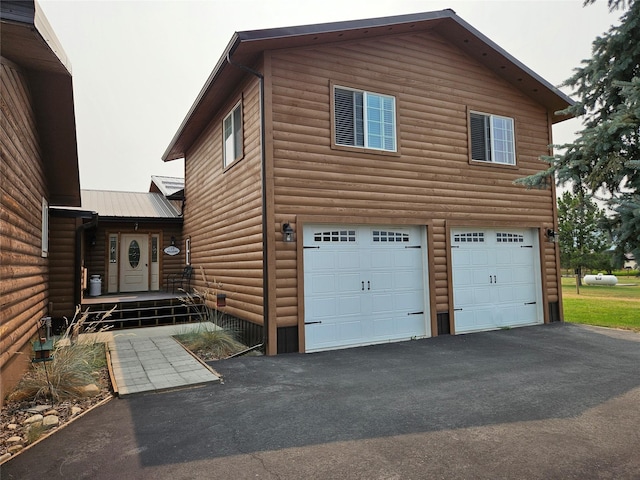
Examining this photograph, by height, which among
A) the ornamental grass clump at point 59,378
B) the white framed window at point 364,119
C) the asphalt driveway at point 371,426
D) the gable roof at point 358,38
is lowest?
the asphalt driveway at point 371,426

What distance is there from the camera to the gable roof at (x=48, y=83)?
3.48 meters

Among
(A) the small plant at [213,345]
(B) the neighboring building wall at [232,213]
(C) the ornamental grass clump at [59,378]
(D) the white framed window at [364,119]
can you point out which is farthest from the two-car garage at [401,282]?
(C) the ornamental grass clump at [59,378]

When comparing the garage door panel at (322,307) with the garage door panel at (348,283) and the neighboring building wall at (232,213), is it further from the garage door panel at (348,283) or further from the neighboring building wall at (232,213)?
the neighboring building wall at (232,213)

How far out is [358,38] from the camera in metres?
7.73

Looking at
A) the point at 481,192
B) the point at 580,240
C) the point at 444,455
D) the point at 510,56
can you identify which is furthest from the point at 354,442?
the point at 580,240

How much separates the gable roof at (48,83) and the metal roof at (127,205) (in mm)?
4005

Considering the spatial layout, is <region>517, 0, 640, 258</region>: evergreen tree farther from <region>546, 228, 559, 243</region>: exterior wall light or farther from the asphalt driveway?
<region>546, 228, 559, 243</region>: exterior wall light

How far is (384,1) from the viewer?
8.13m

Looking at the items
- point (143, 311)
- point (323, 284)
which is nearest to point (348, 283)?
point (323, 284)

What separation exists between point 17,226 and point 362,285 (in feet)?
17.0

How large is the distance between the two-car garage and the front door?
836 centimetres

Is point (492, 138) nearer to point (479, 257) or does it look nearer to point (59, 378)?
point (479, 257)

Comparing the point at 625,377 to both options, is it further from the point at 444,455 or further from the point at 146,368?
the point at 146,368

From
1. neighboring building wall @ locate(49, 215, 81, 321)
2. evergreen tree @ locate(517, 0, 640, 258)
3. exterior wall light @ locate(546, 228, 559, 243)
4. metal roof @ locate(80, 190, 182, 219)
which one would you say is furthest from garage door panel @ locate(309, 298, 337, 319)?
metal roof @ locate(80, 190, 182, 219)
